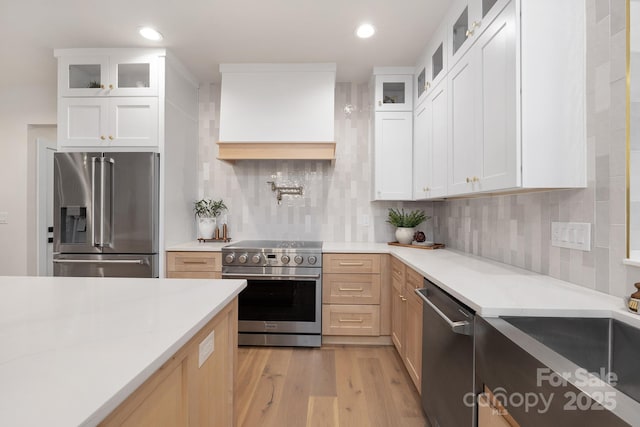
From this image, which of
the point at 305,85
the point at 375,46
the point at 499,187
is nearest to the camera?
the point at 499,187

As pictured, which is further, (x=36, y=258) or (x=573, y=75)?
(x=36, y=258)

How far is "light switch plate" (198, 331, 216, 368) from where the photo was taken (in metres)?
0.95

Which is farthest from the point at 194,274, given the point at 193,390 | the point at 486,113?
the point at 486,113

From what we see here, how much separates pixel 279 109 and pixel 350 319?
6.68 feet

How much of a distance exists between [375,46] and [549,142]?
1771mm

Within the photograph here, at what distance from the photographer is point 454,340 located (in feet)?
4.25

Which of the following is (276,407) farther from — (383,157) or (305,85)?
(305,85)

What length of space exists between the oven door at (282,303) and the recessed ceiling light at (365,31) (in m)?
1.94

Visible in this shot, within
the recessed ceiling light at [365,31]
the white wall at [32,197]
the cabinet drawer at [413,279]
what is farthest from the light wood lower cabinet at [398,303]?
the white wall at [32,197]

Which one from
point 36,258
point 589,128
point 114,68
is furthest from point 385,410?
point 36,258

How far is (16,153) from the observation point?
345 cm

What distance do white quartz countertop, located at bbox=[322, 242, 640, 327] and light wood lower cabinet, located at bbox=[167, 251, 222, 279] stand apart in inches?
67.3

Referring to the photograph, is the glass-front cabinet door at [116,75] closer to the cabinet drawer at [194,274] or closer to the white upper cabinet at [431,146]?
the cabinet drawer at [194,274]

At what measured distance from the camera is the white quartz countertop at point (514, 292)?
105 cm
